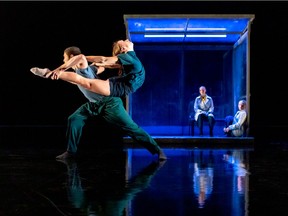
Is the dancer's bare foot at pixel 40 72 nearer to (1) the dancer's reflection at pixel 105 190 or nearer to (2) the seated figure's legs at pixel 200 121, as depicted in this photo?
(1) the dancer's reflection at pixel 105 190

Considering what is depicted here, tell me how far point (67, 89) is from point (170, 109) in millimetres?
4873

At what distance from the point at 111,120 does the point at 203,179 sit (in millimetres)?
2143

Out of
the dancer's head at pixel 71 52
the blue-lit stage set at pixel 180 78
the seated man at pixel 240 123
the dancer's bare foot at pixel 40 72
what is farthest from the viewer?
the blue-lit stage set at pixel 180 78

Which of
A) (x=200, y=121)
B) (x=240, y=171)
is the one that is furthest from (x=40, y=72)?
(x=200, y=121)

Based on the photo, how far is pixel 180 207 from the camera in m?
2.84

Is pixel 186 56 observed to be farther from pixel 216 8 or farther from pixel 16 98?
pixel 16 98

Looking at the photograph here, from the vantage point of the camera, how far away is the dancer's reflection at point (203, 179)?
3.26 m

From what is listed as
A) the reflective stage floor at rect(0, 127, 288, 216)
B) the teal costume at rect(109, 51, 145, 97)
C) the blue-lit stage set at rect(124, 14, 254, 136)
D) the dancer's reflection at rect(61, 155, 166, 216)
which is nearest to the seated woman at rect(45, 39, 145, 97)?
the teal costume at rect(109, 51, 145, 97)

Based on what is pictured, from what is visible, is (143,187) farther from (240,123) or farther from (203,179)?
(240,123)

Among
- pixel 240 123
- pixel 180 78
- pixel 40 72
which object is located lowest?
pixel 240 123

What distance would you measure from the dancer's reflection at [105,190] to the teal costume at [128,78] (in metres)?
1.17

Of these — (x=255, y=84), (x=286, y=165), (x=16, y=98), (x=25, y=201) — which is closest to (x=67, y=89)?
(x=16, y=98)

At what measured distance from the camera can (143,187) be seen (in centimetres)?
364

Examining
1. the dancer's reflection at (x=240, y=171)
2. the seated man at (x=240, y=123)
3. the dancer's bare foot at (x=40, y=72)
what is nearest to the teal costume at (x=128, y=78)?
the dancer's bare foot at (x=40, y=72)
